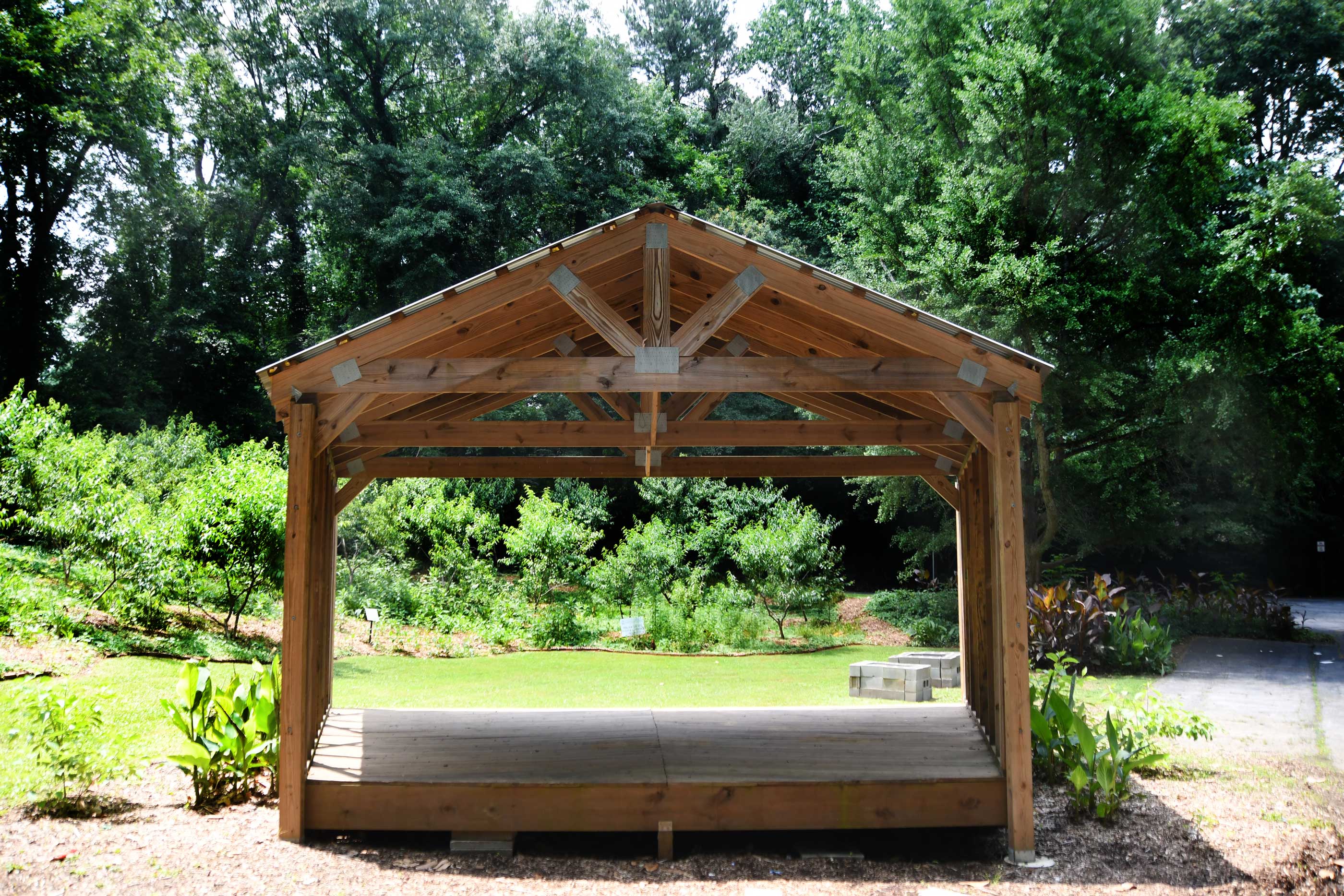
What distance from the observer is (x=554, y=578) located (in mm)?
16438

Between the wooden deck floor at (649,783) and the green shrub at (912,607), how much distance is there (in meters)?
10.3

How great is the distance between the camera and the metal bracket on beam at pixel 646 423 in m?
7.28

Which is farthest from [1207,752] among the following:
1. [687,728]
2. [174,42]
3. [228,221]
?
[174,42]

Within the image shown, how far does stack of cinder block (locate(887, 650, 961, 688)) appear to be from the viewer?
1056cm

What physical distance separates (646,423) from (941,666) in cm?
518

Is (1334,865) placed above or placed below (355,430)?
below

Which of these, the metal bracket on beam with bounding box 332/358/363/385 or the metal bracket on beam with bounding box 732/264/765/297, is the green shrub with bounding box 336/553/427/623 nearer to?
the metal bracket on beam with bounding box 332/358/363/385

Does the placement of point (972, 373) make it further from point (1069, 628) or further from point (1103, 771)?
point (1069, 628)

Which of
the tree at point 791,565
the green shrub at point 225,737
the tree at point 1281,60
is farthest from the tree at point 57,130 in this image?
the tree at point 1281,60

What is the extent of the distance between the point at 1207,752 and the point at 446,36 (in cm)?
2444

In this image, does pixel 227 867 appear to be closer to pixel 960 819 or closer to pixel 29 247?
pixel 960 819

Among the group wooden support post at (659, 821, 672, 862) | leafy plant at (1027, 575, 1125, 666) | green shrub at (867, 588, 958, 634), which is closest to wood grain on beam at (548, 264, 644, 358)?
wooden support post at (659, 821, 672, 862)

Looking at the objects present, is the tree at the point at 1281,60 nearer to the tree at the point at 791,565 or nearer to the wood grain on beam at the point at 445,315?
the tree at the point at 791,565

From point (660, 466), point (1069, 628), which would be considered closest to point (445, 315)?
point (660, 466)
